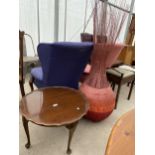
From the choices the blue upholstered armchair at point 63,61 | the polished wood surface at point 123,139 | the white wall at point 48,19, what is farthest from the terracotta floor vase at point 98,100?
the white wall at point 48,19

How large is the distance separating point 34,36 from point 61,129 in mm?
2004

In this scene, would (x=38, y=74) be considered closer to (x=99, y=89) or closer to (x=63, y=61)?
(x=63, y=61)

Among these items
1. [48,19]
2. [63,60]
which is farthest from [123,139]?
[48,19]

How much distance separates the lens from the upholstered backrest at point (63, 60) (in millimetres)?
1647

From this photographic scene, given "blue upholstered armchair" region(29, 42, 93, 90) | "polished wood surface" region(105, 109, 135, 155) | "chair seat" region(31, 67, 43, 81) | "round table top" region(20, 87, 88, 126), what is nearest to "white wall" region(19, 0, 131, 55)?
"chair seat" region(31, 67, 43, 81)

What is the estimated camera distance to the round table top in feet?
4.43

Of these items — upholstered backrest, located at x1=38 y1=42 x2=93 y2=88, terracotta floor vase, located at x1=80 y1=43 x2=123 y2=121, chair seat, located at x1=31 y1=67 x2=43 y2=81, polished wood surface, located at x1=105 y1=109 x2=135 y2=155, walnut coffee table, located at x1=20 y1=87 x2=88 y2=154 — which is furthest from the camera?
chair seat, located at x1=31 y1=67 x2=43 y2=81

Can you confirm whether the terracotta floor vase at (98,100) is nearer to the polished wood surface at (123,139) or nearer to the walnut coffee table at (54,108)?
the walnut coffee table at (54,108)

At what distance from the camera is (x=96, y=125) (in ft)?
6.79

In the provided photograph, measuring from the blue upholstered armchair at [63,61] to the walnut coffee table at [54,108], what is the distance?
5.8 inches

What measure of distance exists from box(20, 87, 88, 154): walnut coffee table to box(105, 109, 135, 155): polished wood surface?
594mm

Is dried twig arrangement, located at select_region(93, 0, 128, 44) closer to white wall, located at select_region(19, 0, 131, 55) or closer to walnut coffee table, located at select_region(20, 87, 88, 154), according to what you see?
walnut coffee table, located at select_region(20, 87, 88, 154)

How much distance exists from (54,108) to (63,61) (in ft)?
1.64
